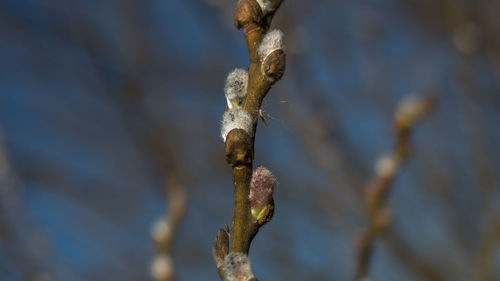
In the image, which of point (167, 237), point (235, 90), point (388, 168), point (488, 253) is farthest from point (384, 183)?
point (488, 253)

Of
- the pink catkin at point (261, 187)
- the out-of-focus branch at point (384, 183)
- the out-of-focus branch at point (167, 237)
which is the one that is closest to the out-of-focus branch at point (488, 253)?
the out-of-focus branch at point (384, 183)

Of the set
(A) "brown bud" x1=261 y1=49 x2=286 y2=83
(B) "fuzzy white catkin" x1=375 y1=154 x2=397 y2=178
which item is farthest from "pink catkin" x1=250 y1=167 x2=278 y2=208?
(B) "fuzzy white catkin" x1=375 y1=154 x2=397 y2=178

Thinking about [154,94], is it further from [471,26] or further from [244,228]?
[244,228]

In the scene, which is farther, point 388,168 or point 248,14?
point 388,168

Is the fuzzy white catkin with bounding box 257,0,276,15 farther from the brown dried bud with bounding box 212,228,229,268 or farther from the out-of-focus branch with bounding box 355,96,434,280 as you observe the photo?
the out-of-focus branch with bounding box 355,96,434,280

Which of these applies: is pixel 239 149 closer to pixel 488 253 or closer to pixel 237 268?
pixel 237 268
